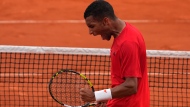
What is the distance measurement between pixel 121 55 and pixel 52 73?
5.00 m

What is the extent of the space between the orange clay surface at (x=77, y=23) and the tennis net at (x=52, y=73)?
1301mm

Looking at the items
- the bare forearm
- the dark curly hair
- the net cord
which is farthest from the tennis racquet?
the dark curly hair

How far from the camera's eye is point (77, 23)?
11367 millimetres

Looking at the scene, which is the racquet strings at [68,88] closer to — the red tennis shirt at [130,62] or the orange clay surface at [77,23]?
the red tennis shirt at [130,62]

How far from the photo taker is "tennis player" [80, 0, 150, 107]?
3.44m

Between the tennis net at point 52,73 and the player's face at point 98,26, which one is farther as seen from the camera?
the tennis net at point 52,73

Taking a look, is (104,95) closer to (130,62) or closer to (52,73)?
(130,62)

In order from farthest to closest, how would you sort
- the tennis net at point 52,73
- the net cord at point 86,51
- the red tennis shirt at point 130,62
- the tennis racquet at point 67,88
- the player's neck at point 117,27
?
the tennis net at point 52,73, the net cord at point 86,51, the tennis racquet at point 67,88, the player's neck at point 117,27, the red tennis shirt at point 130,62

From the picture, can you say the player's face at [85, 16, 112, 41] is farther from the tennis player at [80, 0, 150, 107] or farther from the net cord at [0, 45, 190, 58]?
the net cord at [0, 45, 190, 58]

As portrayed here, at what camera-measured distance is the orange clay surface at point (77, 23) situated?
1029 cm

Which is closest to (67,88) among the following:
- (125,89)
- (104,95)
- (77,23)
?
(104,95)

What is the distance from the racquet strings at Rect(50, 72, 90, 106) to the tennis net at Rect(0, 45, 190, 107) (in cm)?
75

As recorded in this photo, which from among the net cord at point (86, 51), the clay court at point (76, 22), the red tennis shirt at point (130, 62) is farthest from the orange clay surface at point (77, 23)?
the red tennis shirt at point (130, 62)

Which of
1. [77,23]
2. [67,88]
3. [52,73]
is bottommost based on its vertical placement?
[67,88]
